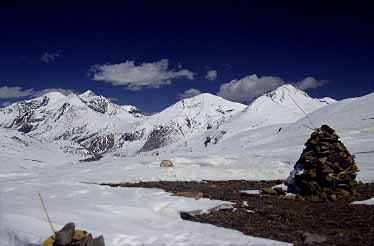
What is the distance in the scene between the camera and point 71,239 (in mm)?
11477

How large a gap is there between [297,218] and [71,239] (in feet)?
26.2

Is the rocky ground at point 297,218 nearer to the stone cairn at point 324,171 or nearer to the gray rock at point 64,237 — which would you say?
the stone cairn at point 324,171

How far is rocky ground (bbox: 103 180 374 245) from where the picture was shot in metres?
13.4

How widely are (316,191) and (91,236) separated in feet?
38.3

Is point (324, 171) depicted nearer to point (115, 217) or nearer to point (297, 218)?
point (297, 218)

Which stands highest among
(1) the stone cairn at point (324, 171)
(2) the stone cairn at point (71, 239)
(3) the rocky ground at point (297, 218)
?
(1) the stone cairn at point (324, 171)

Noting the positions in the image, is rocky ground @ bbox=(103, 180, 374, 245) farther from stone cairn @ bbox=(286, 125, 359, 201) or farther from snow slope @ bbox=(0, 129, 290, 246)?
snow slope @ bbox=(0, 129, 290, 246)

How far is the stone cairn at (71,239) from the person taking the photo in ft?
37.1

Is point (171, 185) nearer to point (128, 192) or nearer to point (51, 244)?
point (128, 192)

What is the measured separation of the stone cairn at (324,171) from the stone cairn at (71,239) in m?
11.3

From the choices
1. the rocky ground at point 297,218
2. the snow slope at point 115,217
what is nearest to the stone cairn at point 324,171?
the rocky ground at point 297,218

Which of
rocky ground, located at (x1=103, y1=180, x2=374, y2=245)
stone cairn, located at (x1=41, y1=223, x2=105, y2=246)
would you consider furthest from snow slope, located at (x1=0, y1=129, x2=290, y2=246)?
rocky ground, located at (x1=103, y1=180, x2=374, y2=245)

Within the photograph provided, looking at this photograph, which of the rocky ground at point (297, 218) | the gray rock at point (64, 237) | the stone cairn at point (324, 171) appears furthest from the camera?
the stone cairn at point (324, 171)

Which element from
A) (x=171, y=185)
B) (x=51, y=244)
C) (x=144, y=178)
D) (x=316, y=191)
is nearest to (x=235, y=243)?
(x=51, y=244)
